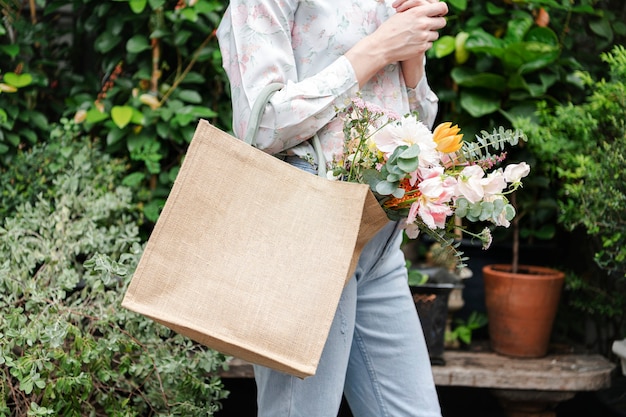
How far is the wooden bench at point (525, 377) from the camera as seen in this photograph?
8.19 ft

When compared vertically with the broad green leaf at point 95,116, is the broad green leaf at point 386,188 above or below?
above

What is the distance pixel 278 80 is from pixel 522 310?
1651mm

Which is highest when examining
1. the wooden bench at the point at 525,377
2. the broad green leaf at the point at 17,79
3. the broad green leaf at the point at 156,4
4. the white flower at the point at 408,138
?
the white flower at the point at 408,138

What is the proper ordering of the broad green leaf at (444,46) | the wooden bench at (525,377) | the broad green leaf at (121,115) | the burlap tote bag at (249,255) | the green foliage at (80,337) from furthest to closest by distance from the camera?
the broad green leaf at (444,46) → the broad green leaf at (121,115) → the wooden bench at (525,377) → the green foliage at (80,337) → the burlap tote bag at (249,255)

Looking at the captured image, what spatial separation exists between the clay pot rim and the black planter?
25 centimetres

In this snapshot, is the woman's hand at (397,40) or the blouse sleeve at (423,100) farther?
the blouse sleeve at (423,100)

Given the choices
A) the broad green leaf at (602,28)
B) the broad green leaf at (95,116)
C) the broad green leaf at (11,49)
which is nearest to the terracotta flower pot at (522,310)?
the broad green leaf at (602,28)

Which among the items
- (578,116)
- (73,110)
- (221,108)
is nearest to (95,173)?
(73,110)

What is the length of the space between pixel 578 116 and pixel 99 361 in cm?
160

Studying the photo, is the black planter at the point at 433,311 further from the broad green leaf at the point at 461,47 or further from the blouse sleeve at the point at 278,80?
the blouse sleeve at the point at 278,80

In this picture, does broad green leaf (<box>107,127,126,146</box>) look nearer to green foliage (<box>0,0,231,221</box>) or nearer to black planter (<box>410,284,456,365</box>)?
green foliage (<box>0,0,231,221</box>)

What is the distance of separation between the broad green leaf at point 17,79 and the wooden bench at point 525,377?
3.81 ft

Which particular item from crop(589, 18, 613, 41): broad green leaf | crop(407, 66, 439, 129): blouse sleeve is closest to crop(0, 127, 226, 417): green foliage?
crop(407, 66, 439, 129): blouse sleeve

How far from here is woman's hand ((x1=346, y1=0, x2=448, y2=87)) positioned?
1.33 m
